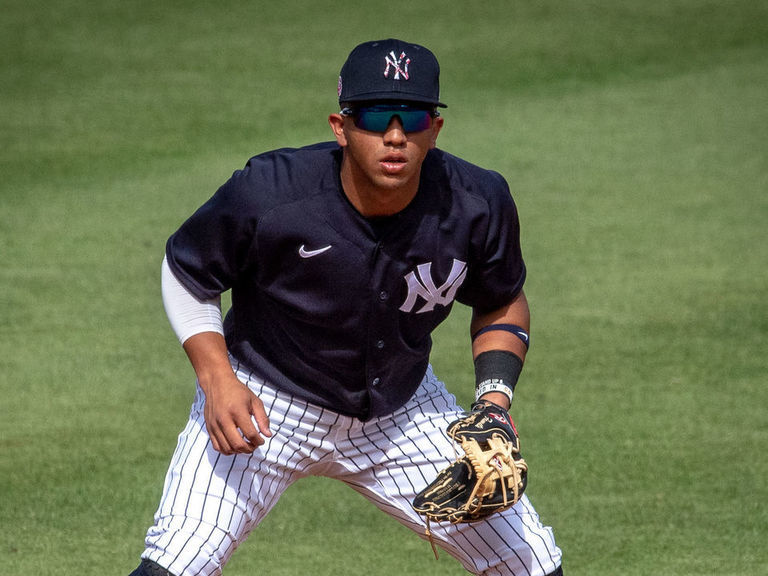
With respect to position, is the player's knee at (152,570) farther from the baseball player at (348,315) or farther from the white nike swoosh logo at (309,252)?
the white nike swoosh logo at (309,252)

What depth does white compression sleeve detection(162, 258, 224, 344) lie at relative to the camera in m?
3.65

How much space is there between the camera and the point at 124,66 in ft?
45.0

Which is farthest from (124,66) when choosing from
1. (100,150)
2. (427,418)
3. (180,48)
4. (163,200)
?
(427,418)

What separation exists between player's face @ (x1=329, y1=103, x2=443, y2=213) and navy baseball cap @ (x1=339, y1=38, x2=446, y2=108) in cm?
7

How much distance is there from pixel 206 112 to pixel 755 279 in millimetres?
6056

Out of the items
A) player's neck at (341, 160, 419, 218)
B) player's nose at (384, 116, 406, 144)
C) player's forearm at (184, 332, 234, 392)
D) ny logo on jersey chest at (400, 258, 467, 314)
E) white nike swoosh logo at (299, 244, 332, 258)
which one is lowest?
player's forearm at (184, 332, 234, 392)

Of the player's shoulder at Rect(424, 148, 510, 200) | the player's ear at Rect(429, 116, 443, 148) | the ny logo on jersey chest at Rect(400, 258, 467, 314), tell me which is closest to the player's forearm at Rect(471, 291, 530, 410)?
the ny logo on jersey chest at Rect(400, 258, 467, 314)

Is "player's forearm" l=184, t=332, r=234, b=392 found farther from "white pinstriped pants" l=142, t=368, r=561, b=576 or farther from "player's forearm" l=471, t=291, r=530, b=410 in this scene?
"player's forearm" l=471, t=291, r=530, b=410

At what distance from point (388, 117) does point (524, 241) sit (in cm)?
569

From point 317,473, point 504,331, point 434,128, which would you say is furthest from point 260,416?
point 434,128

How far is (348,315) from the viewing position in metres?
3.70

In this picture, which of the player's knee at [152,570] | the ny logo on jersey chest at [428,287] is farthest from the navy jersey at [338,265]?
the player's knee at [152,570]

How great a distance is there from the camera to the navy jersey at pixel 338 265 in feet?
11.9

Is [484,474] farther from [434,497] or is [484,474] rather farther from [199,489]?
[199,489]
